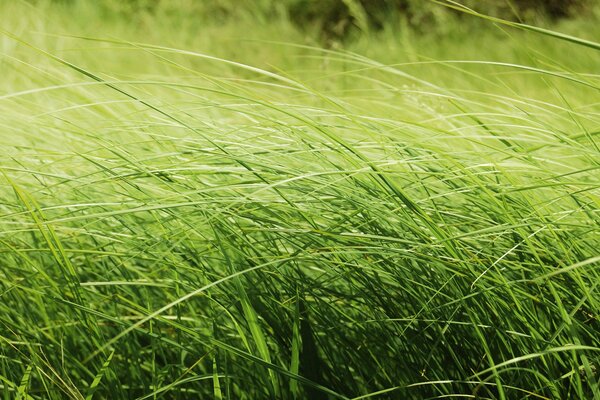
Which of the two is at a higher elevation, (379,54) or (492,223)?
(492,223)

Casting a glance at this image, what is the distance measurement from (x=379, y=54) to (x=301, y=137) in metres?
4.02

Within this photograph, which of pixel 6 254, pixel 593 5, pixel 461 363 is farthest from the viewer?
pixel 593 5

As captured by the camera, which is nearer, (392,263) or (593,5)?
(392,263)

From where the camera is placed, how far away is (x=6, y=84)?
3064mm

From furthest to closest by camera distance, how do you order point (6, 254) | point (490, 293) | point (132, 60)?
point (132, 60) < point (6, 254) < point (490, 293)

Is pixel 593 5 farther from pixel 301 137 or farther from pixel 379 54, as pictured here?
pixel 301 137

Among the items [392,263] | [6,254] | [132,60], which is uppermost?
[392,263]

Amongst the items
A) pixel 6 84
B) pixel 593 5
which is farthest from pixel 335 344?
pixel 593 5

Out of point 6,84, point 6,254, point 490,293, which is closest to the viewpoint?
point 490,293

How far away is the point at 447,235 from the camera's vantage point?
0.98m

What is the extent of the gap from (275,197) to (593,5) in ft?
18.6

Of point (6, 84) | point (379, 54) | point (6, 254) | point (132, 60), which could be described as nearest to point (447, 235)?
point (6, 254)

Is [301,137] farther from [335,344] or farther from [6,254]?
[6,254]

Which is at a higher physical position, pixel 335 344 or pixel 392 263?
pixel 392 263
